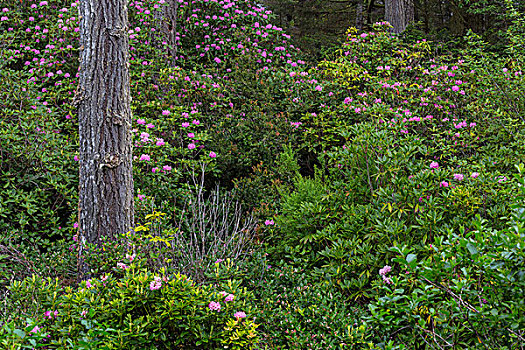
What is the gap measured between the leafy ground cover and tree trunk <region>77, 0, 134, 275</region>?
0.19 meters

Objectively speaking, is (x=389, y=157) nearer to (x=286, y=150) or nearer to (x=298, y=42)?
(x=286, y=150)

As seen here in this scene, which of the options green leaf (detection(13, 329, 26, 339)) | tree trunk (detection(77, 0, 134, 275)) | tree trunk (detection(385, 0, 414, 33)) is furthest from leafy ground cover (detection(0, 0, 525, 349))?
tree trunk (detection(385, 0, 414, 33))

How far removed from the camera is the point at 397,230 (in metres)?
3.07

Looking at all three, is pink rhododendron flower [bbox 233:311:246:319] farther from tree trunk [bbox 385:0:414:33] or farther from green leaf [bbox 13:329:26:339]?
tree trunk [bbox 385:0:414:33]

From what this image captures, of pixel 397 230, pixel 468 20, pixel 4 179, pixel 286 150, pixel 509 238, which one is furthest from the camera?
pixel 468 20

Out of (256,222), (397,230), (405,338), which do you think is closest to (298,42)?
(256,222)

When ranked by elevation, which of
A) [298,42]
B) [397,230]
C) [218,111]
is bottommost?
[397,230]

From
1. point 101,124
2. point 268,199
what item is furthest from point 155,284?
point 268,199

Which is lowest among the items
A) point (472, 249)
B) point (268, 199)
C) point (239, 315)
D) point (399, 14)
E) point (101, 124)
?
point (268, 199)

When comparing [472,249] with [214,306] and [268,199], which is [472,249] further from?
[268,199]

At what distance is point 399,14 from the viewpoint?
8.39m

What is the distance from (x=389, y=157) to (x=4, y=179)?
11.4 feet

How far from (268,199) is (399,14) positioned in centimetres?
566

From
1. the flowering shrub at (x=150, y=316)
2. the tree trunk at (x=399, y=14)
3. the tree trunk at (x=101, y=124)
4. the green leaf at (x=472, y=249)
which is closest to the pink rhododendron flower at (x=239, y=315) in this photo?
the flowering shrub at (x=150, y=316)
